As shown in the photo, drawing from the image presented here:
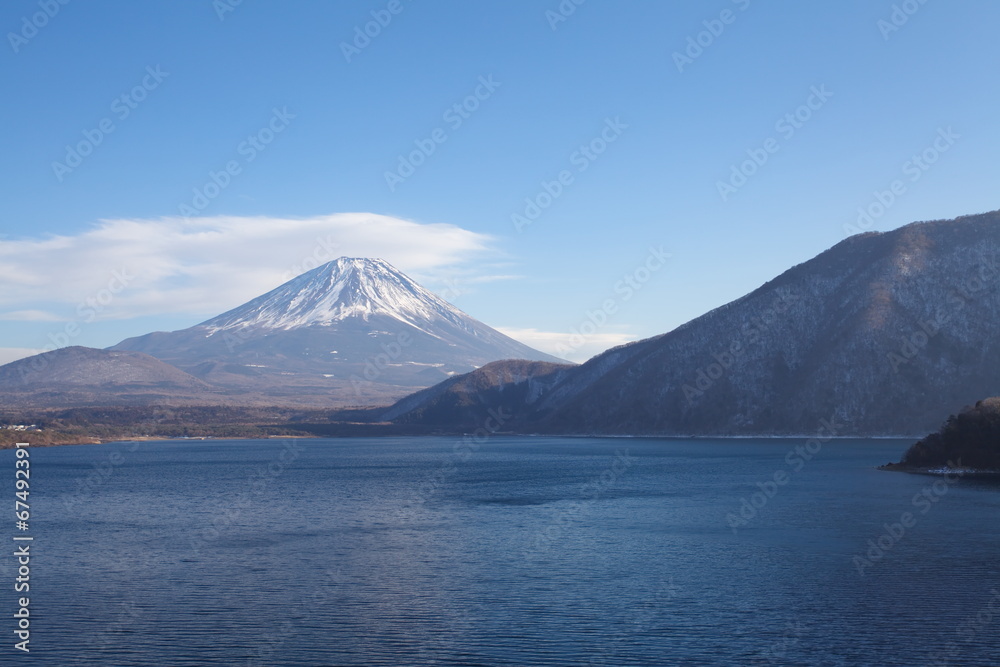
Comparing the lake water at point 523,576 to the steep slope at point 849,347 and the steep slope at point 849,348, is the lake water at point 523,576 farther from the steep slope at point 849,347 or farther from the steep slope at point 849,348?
the steep slope at point 849,347

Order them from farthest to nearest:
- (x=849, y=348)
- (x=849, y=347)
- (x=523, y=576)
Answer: (x=849, y=347), (x=849, y=348), (x=523, y=576)

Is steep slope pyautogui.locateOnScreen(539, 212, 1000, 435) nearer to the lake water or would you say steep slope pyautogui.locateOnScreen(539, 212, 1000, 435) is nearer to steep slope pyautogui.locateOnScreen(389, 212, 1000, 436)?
steep slope pyautogui.locateOnScreen(389, 212, 1000, 436)

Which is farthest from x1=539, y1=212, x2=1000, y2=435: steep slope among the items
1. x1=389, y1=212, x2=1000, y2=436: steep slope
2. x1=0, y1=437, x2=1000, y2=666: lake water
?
x1=0, y1=437, x2=1000, y2=666: lake water

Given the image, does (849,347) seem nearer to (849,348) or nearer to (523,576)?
(849,348)

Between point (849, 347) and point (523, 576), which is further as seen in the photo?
point (849, 347)

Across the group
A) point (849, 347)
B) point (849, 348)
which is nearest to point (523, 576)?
point (849, 348)

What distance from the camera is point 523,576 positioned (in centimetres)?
3253

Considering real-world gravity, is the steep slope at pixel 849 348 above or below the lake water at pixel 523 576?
above

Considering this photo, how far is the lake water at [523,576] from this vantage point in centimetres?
2361

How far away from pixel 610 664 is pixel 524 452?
342 feet

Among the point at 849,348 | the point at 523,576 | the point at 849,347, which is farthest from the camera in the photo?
the point at 849,347

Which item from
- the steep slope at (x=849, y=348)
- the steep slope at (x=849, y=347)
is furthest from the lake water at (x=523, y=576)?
the steep slope at (x=849, y=347)

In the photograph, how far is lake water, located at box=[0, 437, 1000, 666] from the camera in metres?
23.6

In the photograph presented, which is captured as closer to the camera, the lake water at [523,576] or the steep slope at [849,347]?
the lake water at [523,576]
